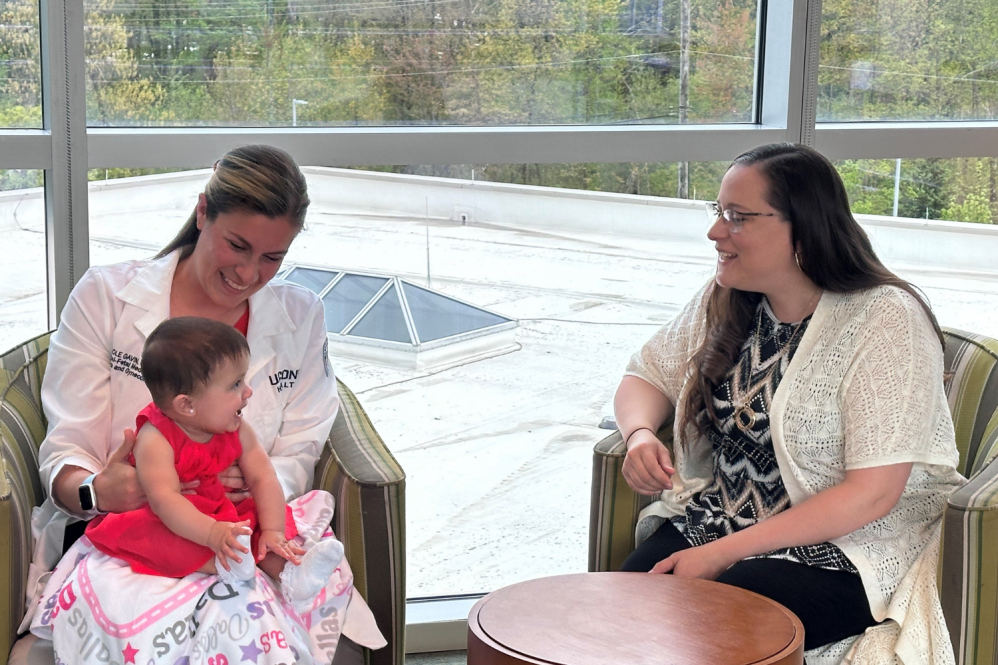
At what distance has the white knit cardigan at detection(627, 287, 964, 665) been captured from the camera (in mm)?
2041

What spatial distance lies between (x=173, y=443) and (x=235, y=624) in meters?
0.35

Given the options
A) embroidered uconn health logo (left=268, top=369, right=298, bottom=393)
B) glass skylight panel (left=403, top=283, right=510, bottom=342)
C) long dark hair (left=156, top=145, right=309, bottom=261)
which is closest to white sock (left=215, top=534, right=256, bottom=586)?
embroidered uconn health logo (left=268, top=369, right=298, bottom=393)

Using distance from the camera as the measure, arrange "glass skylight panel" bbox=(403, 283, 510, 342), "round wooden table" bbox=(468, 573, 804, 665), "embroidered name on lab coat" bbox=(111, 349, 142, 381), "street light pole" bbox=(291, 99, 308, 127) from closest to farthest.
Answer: "round wooden table" bbox=(468, 573, 804, 665)
"embroidered name on lab coat" bbox=(111, 349, 142, 381)
"street light pole" bbox=(291, 99, 308, 127)
"glass skylight panel" bbox=(403, 283, 510, 342)

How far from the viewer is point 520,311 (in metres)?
3.14

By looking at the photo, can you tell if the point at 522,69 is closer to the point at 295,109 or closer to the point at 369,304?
the point at 295,109

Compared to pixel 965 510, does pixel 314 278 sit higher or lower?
higher

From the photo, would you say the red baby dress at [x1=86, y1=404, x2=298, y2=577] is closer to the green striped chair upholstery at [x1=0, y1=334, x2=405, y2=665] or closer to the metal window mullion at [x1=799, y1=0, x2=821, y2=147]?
the green striped chair upholstery at [x1=0, y1=334, x2=405, y2=665]

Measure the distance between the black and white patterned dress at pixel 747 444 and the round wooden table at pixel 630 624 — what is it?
1.00 ft

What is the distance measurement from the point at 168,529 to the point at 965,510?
143cm

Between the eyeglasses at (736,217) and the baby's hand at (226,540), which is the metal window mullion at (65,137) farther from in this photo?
the eyeglasses at (736,217)

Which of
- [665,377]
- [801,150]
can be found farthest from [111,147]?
[801,150]

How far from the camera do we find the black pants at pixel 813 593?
203cm

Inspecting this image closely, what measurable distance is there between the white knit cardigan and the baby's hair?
111cm

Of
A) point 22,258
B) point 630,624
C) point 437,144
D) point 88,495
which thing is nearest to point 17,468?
point 88,495
